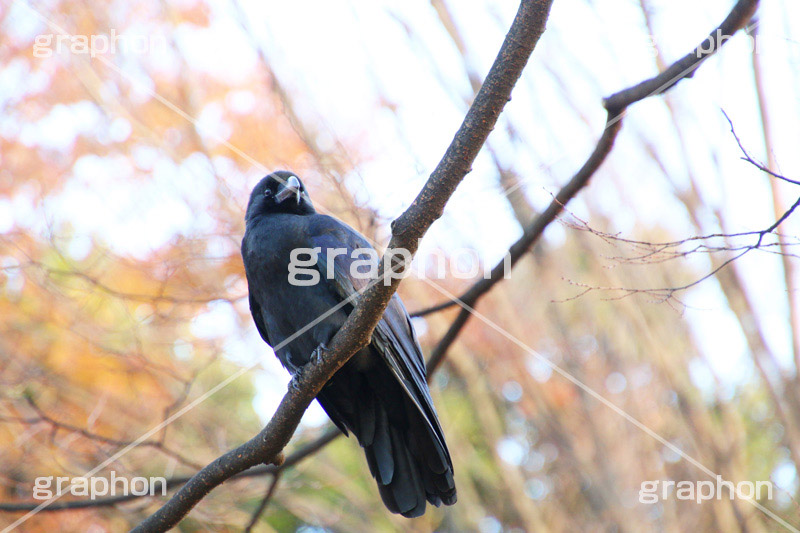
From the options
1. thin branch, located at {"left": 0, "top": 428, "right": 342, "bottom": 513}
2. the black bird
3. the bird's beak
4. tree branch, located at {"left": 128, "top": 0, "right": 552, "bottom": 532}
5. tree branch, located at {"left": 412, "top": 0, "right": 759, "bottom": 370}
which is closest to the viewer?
tree branch, located at {"left": 128, "top": 0, "right": 552, "bottom": 532}

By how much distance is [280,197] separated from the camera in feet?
16.0

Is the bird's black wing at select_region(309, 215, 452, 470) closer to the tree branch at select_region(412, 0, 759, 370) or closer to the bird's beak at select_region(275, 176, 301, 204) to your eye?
the bird's beak at select_region(275, 176, 301, 204)

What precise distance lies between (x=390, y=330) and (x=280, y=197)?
4.52 ft

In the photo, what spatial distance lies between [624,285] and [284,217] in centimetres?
457

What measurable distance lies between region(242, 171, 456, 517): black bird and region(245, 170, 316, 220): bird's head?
228 millimetres

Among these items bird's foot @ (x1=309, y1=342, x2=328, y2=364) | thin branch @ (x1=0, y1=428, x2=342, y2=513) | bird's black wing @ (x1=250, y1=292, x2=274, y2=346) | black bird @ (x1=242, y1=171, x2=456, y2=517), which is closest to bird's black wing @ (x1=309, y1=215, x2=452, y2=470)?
black bird @ (x1=242, y1=171, x2=456, y2=517)

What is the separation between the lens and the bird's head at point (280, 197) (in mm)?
4891

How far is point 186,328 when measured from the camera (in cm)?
715

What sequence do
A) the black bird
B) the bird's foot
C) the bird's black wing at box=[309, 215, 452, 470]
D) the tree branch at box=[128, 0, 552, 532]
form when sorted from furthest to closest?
the black bird < the bird's black wing at box=[309, 215, 452, 470] < the bird's foot < the tree branch at box=[128, 0, 552, 532]

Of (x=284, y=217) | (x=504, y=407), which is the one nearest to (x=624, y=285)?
(x=504, y=407)

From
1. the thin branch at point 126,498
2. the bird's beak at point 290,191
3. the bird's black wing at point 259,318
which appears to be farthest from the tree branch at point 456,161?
the thin branch at point 126,498

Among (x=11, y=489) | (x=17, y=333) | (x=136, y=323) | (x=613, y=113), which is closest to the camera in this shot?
(x=613, y=113)

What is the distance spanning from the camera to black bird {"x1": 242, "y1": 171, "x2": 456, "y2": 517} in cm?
422

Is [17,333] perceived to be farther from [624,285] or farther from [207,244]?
[624,285]
